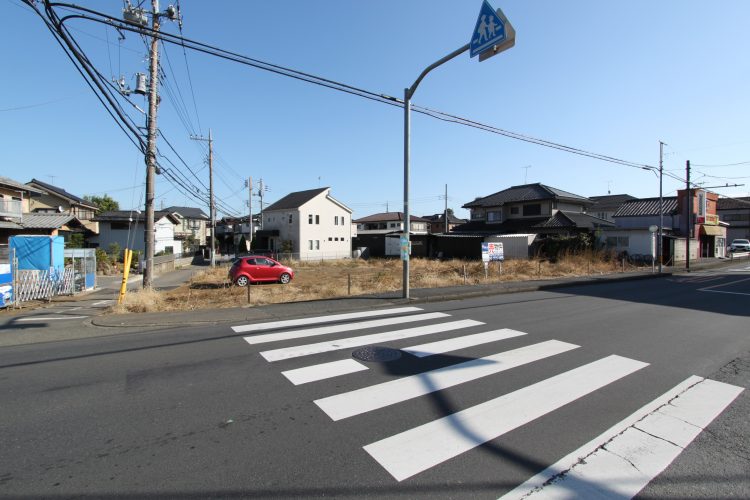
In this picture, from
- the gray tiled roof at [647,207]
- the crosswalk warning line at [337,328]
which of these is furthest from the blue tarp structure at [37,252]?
the gray tiled roof at [647,207]

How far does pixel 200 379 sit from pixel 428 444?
3.18 meters

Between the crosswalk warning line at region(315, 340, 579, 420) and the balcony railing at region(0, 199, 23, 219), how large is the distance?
30.6m

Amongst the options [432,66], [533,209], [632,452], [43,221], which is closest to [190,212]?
[43,221]

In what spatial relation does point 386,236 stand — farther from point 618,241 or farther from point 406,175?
point 406,175

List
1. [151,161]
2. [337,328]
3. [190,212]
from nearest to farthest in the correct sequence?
[337,328] < [151,161] < [190,212]

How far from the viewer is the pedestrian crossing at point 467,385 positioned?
300 cm

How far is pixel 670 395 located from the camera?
4.28 m

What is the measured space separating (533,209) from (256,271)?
27.9 m

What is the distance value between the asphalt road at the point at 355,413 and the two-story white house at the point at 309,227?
38070mm

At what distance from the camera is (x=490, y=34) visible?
7.84 m

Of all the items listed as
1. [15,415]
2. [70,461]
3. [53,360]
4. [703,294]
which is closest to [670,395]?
[70,461]

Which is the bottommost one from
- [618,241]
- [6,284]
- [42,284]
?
[42,284]

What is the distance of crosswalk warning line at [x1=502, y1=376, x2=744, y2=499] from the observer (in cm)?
266

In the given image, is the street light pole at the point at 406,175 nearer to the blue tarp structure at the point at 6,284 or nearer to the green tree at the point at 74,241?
the blue tarp structure at the point at 6,284
